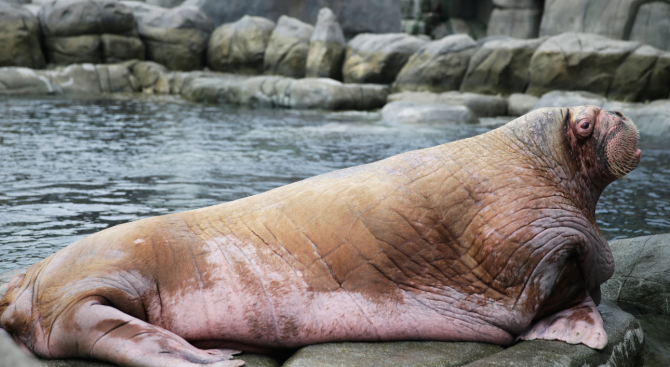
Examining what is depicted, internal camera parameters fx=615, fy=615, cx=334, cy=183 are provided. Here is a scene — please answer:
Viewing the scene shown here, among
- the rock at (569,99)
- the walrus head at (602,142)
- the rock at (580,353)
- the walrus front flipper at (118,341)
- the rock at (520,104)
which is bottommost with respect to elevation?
the rock at (520,104)

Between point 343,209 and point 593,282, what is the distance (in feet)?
4.63

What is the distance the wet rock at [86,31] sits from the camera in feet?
65.2

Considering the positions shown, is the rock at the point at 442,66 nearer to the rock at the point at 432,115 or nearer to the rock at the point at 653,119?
the rock at the point at 432,115

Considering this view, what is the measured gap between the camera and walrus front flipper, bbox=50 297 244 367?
2.55 m

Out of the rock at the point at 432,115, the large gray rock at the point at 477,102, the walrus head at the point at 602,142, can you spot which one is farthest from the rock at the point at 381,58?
the walrus head at the point at 602,142

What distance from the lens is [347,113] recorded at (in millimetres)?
16328

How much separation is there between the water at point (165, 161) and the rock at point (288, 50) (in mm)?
5704

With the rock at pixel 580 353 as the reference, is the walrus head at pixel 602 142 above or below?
above

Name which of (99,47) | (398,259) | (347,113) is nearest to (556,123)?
(398,259)

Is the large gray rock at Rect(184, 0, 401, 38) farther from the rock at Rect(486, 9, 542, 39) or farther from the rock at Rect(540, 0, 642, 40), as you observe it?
the rock at Rect(540, 0, 642, 40)

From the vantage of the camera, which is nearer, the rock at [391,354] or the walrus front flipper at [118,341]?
the walrus front flipper at [118,341]

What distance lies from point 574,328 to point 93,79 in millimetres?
18946

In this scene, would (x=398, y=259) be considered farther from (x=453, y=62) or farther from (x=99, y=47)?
(x=99, y=47)

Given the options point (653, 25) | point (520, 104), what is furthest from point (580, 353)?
point (653, 25)
